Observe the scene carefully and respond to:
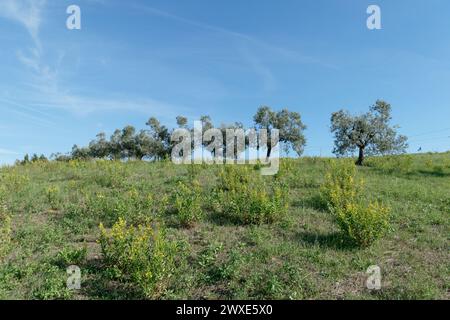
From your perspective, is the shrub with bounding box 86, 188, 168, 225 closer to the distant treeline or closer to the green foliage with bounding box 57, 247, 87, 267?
the green foliage with bounding box 57, 247, 87, 267

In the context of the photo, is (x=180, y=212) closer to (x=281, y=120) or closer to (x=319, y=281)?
(x=319, y=281)

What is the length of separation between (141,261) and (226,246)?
270 centimetres

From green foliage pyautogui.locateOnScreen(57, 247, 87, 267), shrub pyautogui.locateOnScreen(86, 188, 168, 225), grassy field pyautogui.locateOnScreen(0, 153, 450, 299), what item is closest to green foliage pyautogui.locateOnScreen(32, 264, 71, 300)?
grassy field pyautogui.locateOnScreen(0, 153, 450, 299)

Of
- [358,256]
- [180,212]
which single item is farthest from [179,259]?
[358,256]

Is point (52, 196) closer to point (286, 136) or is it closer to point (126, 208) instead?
point (126, 208)

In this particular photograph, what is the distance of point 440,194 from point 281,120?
112 feet

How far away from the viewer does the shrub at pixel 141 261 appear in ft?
22.4

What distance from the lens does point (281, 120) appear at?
47.4 metres

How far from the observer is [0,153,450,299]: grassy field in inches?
286

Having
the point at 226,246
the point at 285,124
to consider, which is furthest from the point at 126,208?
the point at 285,124

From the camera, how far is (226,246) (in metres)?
9.06

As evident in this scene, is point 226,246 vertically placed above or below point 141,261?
below

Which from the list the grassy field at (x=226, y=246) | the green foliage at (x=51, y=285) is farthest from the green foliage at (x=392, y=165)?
the green foliage at (x=51, y=285)

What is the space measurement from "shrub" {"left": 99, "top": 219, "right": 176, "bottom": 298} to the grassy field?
0.18 m
